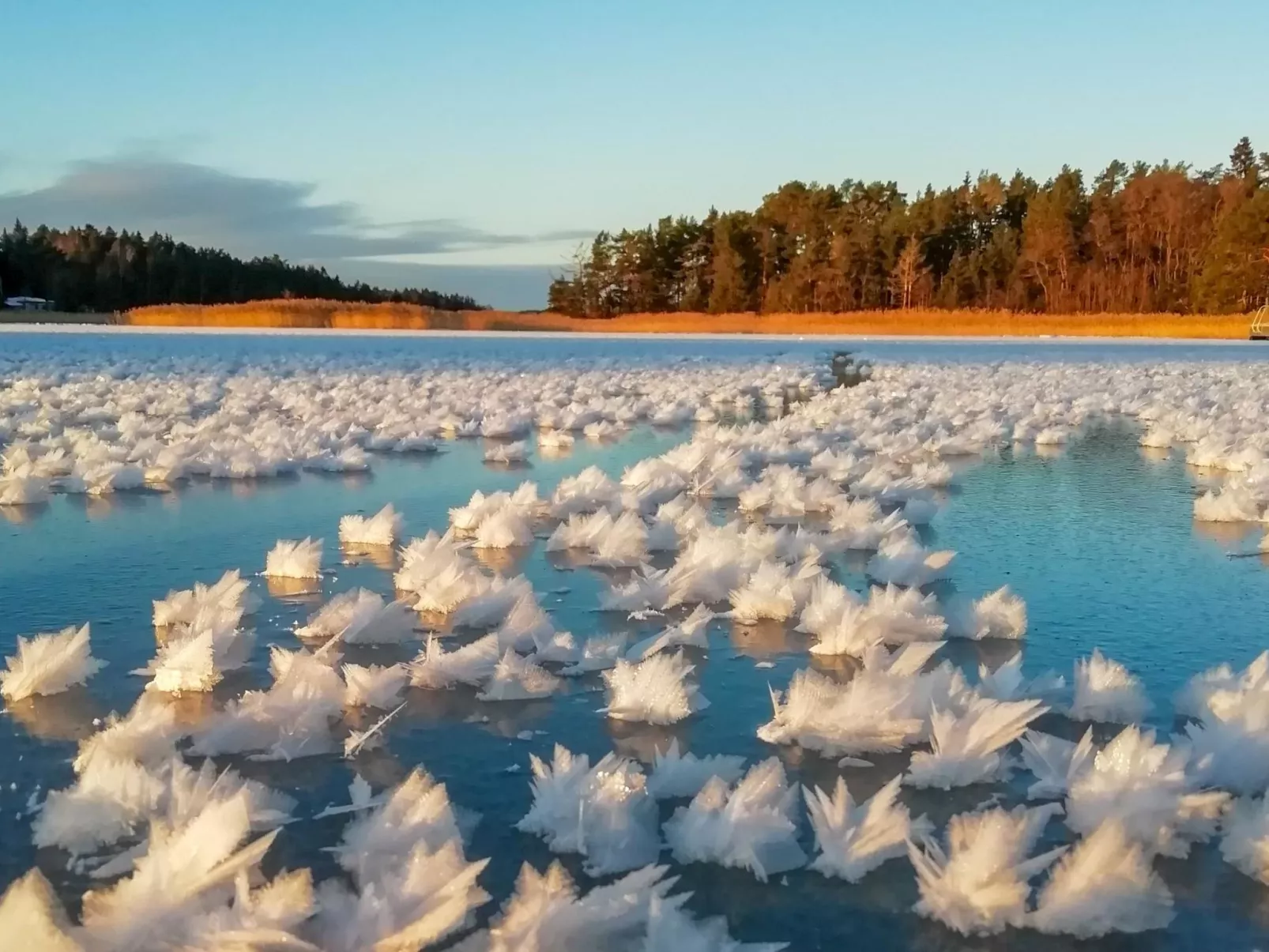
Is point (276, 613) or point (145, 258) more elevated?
point (145, 258)

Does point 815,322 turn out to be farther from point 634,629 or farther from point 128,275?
point 128,275

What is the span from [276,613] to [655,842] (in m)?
1.48

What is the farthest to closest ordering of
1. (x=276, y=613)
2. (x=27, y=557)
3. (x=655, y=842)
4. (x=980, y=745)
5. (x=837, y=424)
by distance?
(x=837, y=424) < (x=27, y=557) < (x=276, y=613) < (x=980, y=745) < (x=655, y=842)

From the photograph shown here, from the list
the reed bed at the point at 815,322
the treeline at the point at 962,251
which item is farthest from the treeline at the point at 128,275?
the reed bed at the point at 815,322

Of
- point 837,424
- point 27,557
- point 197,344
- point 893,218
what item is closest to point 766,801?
point 27,557

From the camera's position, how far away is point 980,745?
1.79 meters

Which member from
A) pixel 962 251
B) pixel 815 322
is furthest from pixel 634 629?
pixel 962 251

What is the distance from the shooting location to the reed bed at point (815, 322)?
32.6 meters

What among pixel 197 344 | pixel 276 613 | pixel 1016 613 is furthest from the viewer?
pixel 197 344

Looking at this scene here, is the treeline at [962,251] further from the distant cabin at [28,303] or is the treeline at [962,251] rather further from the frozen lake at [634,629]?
the frozen lake at [634,629]

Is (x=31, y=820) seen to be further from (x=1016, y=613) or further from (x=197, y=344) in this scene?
(x=197, y=344)

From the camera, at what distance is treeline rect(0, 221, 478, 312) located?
5906 cm

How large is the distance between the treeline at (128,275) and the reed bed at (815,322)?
23886 millimetres

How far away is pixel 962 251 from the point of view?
53.2m
